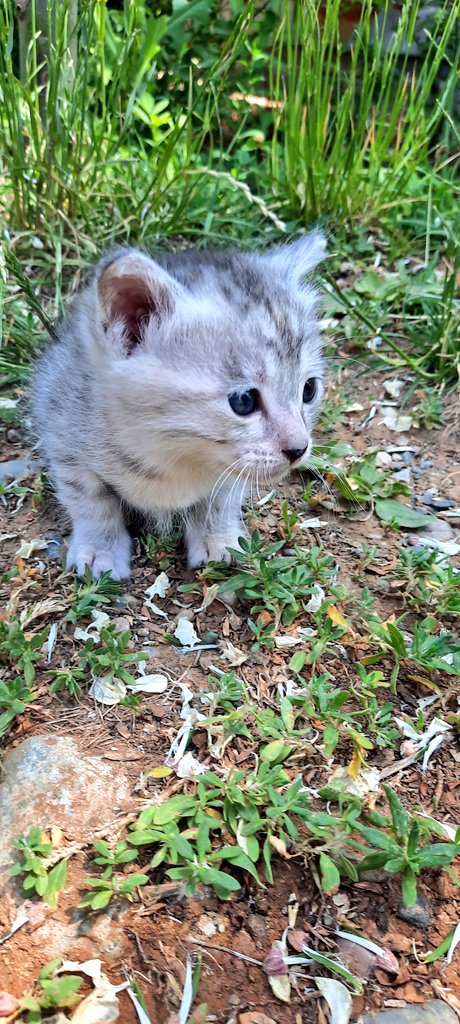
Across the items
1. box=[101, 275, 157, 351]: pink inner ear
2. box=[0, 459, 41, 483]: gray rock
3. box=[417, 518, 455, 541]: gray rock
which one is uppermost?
box=[101, 275, 157, 351]: pink inner ear

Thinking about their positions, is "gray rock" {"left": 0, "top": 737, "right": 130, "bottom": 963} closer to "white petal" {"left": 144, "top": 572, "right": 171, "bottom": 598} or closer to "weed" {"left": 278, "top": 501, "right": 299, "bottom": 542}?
"white petal" {"left": 144, "top": 572, "right": 171, "bottom": 598}

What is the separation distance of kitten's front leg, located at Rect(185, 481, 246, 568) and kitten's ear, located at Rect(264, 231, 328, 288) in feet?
1.80

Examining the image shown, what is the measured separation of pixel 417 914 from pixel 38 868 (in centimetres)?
67

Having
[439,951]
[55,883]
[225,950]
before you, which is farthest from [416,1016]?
[55,883]

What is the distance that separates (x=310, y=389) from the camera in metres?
1.95

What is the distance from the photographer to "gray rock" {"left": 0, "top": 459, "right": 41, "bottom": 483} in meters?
2.36

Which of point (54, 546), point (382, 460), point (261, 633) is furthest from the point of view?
point (382, 460)

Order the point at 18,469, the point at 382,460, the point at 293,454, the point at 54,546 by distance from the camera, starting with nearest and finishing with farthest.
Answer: the point at 293,454 → the point at 54,546 → the point at 18,469 → the point at 382,460

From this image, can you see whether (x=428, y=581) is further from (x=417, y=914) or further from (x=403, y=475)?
(x=417, y=914)

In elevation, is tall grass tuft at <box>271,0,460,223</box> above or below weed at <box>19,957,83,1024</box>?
above

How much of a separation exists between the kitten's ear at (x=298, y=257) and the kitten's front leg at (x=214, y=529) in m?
0.55

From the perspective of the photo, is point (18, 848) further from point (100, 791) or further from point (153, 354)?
point (153, 354)

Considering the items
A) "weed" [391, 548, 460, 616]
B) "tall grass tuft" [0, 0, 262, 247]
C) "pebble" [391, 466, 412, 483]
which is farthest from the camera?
"tall grass tuft" [0, 0, 262, 247]

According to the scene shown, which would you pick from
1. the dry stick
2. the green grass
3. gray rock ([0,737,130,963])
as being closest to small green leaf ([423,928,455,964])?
the dry stick
